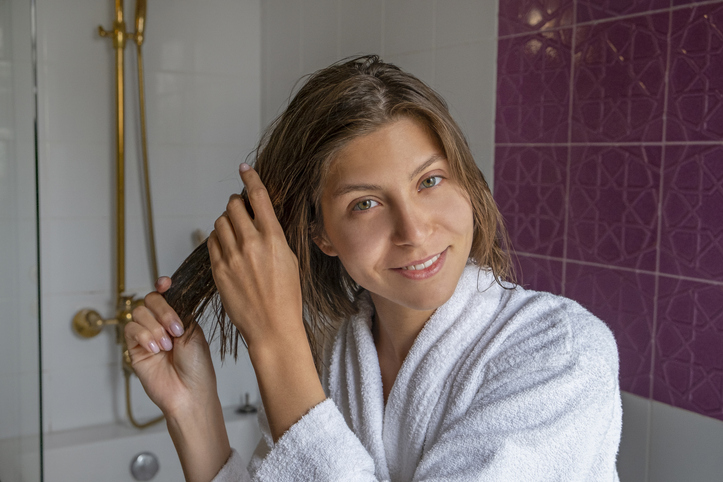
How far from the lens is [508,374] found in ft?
2.67

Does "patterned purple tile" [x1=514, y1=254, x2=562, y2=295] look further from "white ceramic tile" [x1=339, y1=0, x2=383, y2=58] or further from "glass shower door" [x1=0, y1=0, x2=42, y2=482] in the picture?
"glass shower door" [x1=0, y1=0, x2=42, y2=482]

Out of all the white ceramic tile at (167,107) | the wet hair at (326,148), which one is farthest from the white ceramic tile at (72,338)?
the wet hair at (326,148)

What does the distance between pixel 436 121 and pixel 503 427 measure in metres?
0.39

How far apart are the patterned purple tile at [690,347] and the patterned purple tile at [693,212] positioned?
1.4 inches

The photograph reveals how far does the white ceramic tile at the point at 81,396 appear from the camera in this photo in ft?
6.58

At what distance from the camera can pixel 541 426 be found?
0.75 metres

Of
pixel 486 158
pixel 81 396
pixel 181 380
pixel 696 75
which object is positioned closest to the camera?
pixel 181 380

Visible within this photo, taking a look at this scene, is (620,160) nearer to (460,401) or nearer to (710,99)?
(710,99)

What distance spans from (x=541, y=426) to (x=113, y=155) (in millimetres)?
1655

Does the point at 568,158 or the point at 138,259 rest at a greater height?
the point at 568,158

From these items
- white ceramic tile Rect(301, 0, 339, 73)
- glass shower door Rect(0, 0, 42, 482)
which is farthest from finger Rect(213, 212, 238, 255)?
white ceramic tile Rect(301, 0, 339, 73)

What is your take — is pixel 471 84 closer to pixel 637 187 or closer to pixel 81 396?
pixel 637 187

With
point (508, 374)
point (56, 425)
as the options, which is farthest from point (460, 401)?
point (56, 425)

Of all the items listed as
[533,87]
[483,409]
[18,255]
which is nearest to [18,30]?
[18,255]
